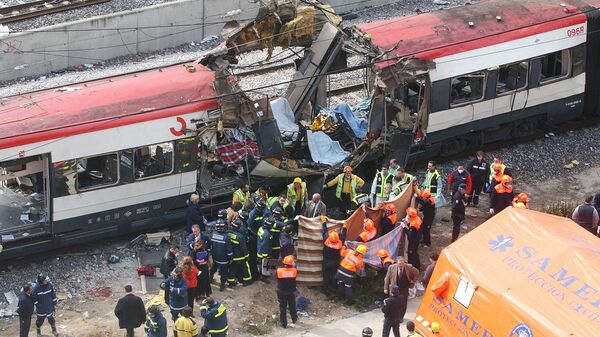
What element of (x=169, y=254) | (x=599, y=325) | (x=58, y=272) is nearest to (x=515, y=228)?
(x=599, y=325)

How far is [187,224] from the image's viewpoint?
1727cm

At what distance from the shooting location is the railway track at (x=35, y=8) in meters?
24.3

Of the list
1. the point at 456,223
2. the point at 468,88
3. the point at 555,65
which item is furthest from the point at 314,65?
the point at 555,65

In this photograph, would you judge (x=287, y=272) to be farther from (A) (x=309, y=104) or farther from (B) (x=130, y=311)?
(A) (x=309, y=104)

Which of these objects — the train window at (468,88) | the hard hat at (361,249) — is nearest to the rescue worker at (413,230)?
the hard hat at (361,249)

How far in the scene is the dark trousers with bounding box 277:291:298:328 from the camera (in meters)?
15.0

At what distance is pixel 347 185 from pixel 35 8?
11291 millimetres

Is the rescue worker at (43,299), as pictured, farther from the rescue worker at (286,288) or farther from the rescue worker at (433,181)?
the rescue worker at (433,181)

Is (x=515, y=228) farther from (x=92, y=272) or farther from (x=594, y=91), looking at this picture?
(x=594, y=91)

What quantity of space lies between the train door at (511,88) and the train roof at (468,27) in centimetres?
78

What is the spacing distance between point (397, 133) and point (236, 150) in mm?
3146

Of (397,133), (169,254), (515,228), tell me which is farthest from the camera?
(397,133)

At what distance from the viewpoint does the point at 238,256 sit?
15.8 meters

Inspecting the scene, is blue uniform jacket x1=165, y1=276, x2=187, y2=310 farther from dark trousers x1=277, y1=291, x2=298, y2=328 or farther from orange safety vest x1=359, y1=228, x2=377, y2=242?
orange safety vest x1=359, y1=228, x2=377, y2=242
